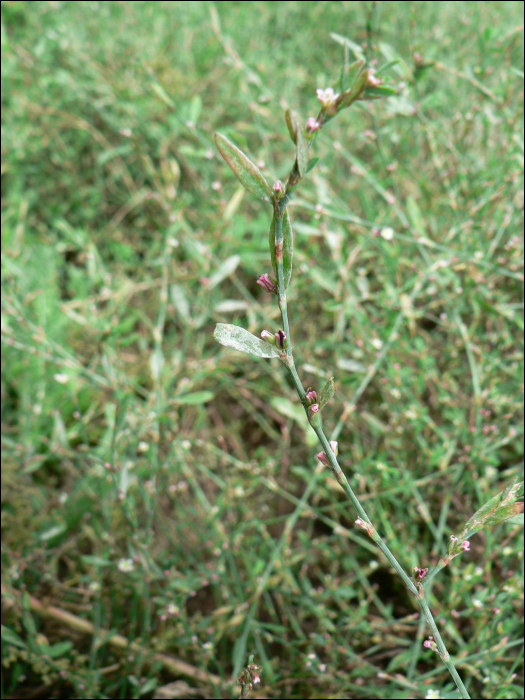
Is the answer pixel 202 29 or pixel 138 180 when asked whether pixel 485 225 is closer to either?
pixel 138 180

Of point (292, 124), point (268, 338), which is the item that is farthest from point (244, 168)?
point (268, 338)

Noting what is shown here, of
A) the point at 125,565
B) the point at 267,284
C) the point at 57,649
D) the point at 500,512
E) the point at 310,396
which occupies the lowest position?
the point at 57,649

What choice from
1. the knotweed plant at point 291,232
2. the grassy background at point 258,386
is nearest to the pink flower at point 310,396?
the knotweed plant at point 291,232

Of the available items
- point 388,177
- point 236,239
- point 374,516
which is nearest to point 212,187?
point 236,239

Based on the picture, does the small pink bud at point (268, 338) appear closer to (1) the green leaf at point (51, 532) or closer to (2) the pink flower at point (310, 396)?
(2) the pink flower at point (310, 396)

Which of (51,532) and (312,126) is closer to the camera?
(312,126)

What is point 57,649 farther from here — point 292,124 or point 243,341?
point 292,124

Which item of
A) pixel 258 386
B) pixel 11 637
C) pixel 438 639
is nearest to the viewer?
pixel 438 639

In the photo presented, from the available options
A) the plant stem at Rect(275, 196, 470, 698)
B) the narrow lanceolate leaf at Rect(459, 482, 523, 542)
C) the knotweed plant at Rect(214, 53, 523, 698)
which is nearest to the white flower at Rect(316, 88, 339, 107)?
the knotweed plant at Rect(214, 53, 523, 698)
